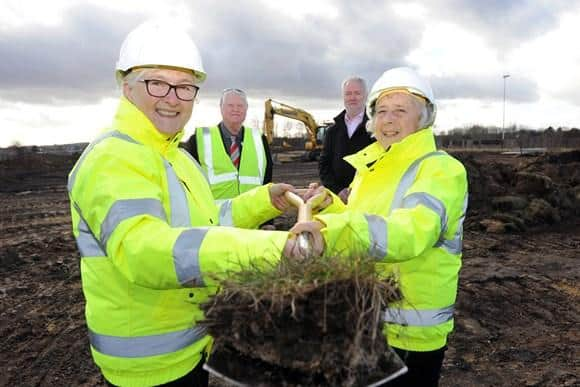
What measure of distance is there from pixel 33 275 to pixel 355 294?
8080 mm

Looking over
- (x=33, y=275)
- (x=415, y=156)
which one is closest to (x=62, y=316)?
(x=33, y=275)

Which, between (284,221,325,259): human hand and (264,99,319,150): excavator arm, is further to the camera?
(264,99,319,150): excavator arm

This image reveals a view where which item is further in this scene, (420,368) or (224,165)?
(224,165)

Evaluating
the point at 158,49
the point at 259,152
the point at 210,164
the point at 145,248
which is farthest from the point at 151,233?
the point at 259,152

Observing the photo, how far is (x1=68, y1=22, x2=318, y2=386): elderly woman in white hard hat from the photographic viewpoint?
5.32ft

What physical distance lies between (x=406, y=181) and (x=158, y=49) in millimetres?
1345

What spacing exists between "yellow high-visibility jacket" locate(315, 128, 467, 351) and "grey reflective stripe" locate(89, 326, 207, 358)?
0.90 meters

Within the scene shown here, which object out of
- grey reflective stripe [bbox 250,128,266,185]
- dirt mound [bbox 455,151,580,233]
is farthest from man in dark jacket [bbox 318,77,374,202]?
dirt mound [bbox 455,151,580,233]

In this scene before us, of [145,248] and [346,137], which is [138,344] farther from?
[346,137]

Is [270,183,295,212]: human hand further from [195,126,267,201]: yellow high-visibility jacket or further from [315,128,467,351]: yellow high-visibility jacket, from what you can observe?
[195,126,267,201]: yellow high-visibility jacket

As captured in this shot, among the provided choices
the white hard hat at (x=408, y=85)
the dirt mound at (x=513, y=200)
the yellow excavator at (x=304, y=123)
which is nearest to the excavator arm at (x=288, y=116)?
the yellow excavator at (x=304, y=123)

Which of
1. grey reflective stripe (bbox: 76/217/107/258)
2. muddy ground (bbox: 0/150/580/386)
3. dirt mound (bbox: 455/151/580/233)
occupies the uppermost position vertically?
grey reflective stripe (bbox: 76/217/107/258)

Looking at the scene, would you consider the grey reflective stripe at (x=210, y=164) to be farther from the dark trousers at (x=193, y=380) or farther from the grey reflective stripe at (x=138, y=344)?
the grey reflective stripe at (x=138, y=344)

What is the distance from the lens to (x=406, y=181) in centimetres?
251
